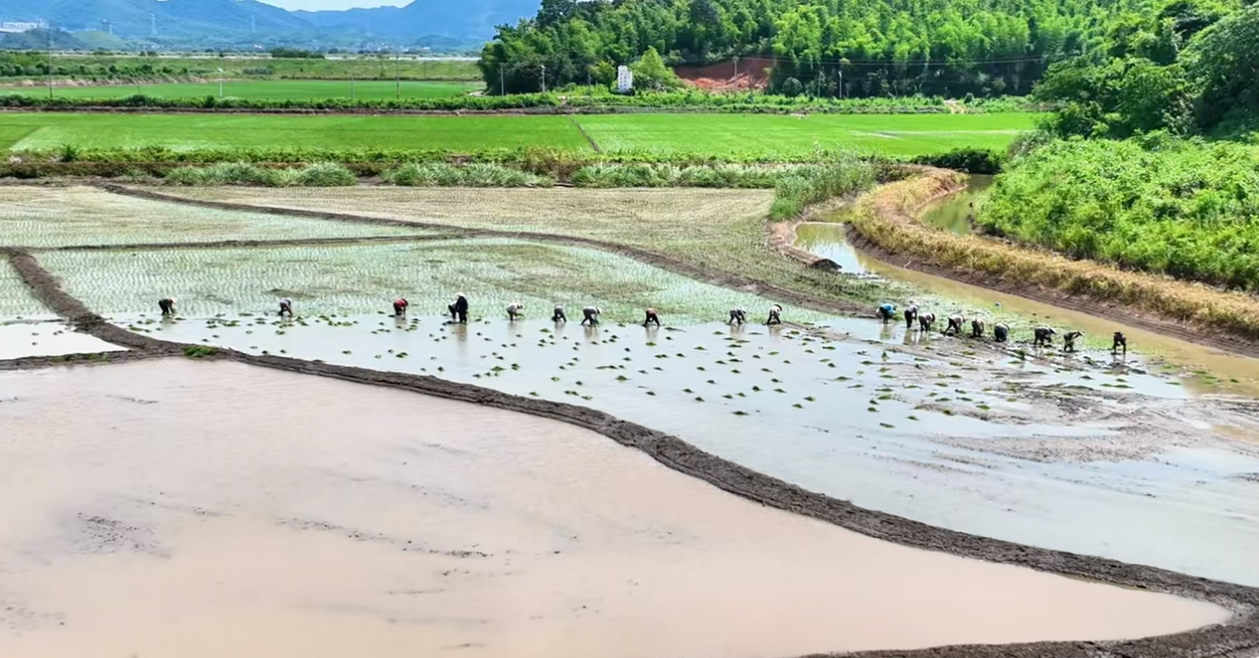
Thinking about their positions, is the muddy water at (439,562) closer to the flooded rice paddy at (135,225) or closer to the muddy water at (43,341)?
the muddy water at (43,341)

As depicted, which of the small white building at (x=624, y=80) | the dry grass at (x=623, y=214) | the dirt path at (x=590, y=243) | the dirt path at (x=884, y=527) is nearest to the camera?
the dirt path at (x=884, y=527)

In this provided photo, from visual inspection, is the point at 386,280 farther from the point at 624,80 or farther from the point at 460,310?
the point at 624,80

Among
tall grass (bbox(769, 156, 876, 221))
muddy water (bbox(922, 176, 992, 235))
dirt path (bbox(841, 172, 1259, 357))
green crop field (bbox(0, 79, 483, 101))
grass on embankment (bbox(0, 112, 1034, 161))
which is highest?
green crop field (bbox(0, 79, 483, 101))

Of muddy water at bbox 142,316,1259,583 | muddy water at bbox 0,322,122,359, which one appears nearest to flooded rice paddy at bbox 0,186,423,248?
muddy water at bbox 0,322,122,359

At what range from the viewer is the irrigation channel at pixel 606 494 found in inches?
322

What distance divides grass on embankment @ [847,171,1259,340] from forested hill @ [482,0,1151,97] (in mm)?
62675

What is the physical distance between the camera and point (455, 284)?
20234 millimetres

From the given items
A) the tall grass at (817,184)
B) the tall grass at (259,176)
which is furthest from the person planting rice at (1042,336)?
the tall grass at (259,176)

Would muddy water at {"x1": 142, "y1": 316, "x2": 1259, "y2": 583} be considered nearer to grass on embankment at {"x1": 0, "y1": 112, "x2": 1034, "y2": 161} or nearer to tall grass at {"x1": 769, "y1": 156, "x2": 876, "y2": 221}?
tall grass at {"x1": 769, "y1": 156, "x2": 876, "y2": 221}

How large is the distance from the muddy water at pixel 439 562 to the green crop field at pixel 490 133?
3326 cm

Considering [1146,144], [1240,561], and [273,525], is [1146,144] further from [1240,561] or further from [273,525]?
[273,525]

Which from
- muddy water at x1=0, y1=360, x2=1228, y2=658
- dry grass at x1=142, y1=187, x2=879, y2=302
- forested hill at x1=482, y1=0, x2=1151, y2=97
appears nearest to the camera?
muddy water at x1=0, y1=360, x2=1228, y2=658

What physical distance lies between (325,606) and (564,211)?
22609 mm

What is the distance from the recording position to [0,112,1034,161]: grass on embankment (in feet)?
145
